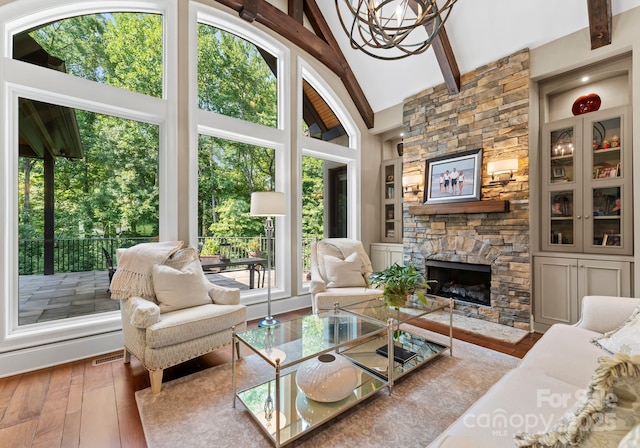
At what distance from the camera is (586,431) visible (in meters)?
0.64

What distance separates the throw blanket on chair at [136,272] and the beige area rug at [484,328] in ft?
10.2

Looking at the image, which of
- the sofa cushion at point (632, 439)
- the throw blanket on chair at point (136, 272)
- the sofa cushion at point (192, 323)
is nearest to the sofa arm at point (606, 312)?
the sofa cushion at point (632, 439)

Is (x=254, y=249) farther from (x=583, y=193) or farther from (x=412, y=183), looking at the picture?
(x=583, y=193)

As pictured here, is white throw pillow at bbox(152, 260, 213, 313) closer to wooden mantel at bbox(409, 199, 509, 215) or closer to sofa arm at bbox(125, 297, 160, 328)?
sofa arm at bbox(125, 297, 160, 328)

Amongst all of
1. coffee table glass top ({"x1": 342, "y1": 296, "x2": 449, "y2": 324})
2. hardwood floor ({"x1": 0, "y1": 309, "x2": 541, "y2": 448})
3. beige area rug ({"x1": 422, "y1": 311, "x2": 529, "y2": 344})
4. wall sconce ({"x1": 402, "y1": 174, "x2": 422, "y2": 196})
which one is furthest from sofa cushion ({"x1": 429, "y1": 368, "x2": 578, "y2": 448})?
wall sconce ({"x1": 402, "y1": 174, "x2": 422, "y2": 196})

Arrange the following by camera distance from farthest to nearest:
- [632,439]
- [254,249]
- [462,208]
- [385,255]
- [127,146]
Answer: [385,255] → [254,249] → [462,208] → [127,146] → [632,439]

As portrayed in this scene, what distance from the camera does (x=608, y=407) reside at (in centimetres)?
62

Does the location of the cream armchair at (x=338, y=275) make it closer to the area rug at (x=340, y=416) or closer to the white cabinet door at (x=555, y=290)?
the area rug at (x=340, y=416)

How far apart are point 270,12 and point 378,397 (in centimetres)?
435

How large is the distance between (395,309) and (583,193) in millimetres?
2523

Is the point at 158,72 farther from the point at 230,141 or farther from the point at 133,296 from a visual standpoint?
the point at 133,296

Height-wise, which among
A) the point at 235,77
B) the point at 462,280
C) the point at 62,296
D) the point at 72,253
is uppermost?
the point at 235,77

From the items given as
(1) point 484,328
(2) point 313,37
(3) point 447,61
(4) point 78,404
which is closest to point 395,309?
(1) point 484,328

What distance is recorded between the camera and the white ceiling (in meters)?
3.17
